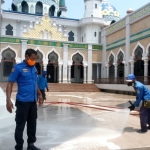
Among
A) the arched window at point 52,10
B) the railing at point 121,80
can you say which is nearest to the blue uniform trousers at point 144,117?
the railing at point 121,80

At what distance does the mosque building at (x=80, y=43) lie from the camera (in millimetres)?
19297

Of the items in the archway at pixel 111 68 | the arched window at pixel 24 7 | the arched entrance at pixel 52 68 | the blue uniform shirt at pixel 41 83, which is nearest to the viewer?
the blue uniform shirt at pixel 41 83

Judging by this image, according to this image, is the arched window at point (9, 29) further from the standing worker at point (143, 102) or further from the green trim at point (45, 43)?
the standing worker at point (143, 102)

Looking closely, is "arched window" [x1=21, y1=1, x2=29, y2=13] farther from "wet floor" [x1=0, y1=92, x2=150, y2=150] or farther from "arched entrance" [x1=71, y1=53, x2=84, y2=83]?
"wet floor" [x1=0, y1=92, x2=150, y2=150]

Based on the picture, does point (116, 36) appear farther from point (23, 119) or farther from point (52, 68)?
point (23, 119)

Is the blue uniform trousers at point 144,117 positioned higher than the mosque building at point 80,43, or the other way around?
the mosque building at point 80,43

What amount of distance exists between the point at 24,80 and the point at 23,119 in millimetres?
533

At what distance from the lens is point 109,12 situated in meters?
32.2

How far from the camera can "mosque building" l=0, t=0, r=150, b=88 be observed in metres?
19.3

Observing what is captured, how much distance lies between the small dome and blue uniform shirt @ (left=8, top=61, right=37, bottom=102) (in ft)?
98.5

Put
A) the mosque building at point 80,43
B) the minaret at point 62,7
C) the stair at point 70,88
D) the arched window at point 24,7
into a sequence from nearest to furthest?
1. the mosque building at point 80,43
2. the stair at point 70,88
3. the arched window at point 24,7
4. the minaret at point 62,7

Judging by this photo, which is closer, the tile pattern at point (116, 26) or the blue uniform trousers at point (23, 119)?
the blue uniform trousers at point (23, 119)

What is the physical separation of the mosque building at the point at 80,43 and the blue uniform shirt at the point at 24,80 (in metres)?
14.2

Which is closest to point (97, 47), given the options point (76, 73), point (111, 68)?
point (111, 68)
